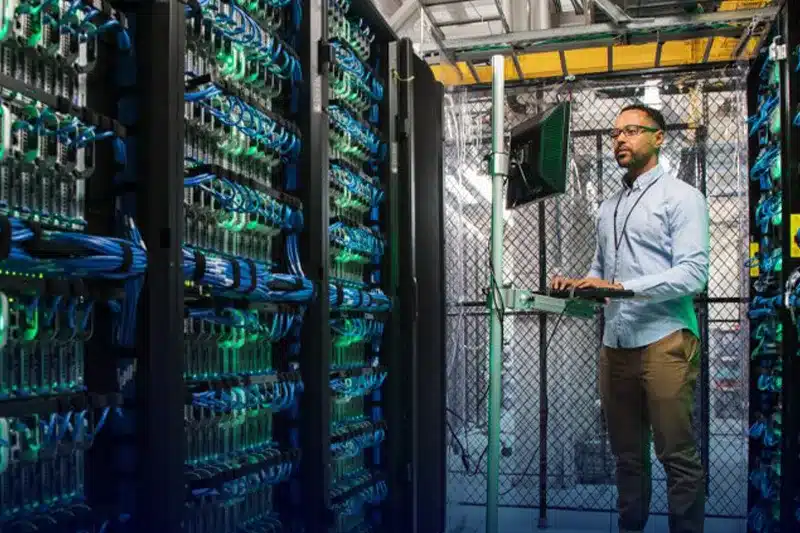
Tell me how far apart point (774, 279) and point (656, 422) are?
4.16ft

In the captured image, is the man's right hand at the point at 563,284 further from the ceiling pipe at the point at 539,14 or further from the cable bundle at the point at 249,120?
the ceiling pipe at the point at 539,14

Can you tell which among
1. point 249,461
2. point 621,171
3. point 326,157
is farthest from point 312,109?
point 621,171

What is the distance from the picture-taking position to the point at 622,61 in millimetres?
6609

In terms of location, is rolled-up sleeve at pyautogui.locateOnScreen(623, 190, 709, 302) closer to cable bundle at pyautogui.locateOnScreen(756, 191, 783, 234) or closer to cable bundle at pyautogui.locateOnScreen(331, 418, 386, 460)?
cable bundle at pyautogui.locateOnScreen(756, 191, 783, 234)

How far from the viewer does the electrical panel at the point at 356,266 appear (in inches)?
156

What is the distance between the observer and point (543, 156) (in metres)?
3.07

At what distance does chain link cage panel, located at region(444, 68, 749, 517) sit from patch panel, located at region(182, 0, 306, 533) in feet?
6.63

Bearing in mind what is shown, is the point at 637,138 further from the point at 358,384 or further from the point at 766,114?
the point at 358,384

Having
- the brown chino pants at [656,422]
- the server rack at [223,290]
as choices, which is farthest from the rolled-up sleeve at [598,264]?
the server rack at [223,290]

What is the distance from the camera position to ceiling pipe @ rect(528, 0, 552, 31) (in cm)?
603

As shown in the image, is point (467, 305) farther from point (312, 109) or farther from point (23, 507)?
point (23, 507)

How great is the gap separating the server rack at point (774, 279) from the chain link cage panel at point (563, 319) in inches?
23.3

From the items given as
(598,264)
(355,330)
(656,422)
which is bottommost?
(656,422)

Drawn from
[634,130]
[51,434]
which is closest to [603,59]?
[634,130]
